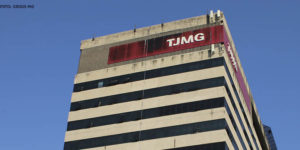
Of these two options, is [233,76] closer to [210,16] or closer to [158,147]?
[210,16]

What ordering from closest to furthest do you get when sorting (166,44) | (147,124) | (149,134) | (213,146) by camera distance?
(213,146)
(149,134)
(147,124)
(166,44)

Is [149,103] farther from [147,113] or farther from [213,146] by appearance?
[213,146]

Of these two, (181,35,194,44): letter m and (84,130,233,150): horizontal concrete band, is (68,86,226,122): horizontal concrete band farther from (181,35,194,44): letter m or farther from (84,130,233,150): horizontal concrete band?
(181,35,194,44): letter m

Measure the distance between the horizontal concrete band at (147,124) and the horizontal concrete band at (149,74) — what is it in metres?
9.13

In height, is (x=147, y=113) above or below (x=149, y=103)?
below

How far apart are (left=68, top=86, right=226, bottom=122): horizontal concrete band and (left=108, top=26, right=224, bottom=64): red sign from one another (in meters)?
10.5

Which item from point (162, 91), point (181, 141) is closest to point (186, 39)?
point (162, 91)

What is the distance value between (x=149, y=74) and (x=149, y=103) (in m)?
6.56

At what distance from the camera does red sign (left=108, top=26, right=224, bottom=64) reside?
88.5m

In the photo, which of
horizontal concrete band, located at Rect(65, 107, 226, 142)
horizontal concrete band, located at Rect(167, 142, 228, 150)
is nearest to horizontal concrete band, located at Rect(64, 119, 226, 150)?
horizontal concrete band, located at Rect(65, 107, 226, 142)

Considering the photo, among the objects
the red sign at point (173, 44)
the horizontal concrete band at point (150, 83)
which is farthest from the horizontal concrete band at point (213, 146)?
the red sign at point (173, 44)

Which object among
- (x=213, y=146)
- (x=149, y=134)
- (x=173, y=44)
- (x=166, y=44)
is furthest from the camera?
(x=166, y=44)

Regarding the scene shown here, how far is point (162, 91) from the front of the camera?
279 feet

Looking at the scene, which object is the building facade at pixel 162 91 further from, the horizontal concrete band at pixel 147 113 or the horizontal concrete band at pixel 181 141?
the horizontal concrete band at pixel 181 141
